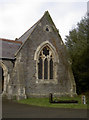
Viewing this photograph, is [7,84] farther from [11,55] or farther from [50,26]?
[50,26]

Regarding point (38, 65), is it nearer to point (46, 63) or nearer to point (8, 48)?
point (46, 63)

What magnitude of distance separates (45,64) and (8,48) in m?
4.87

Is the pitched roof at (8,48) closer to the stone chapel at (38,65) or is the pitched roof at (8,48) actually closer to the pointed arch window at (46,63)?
the stone chapel at (38,65)

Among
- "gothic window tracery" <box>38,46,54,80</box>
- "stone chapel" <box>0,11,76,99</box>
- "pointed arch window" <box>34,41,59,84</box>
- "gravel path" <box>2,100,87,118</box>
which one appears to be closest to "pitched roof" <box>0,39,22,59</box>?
"stone chapel" <box>0,11,76,99</box>

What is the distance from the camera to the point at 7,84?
1631cm

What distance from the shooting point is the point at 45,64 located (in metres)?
18.2

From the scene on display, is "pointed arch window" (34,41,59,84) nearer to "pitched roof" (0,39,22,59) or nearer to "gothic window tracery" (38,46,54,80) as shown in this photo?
"gothic window tracery" (38,46,54,80)

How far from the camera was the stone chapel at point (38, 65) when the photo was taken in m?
15.8

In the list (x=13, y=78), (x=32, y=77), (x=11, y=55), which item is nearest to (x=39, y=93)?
(x=32, y=77)

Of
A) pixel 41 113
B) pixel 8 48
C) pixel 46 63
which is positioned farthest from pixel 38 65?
pixel 41 113

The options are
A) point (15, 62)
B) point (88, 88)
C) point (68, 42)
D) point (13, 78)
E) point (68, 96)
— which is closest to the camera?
point (13, 78)

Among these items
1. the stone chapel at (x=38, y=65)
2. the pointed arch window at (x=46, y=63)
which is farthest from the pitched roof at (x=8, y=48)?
the pointed arch window at (x=46, y=63)

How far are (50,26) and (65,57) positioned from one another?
4402 millimetres

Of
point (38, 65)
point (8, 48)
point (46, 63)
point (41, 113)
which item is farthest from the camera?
point (46, 63)
